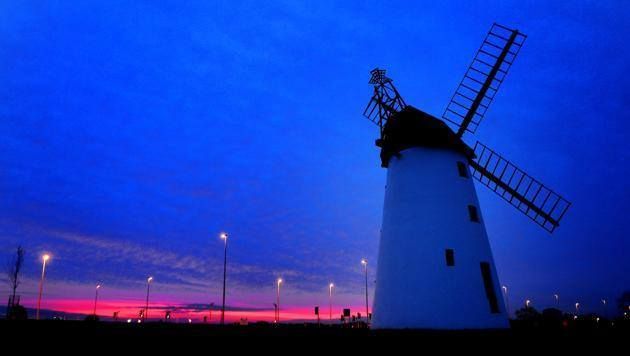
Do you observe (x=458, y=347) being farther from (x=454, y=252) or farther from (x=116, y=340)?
(x=454, y=252)

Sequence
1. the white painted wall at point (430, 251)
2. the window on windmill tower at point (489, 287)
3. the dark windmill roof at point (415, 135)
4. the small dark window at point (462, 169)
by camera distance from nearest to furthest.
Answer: the white painted wall at point (430, 251) < the window on windmill tower at point (489, 287) < the dark windmill roof at point (415, 135) < the small dark window at point (462, 169)

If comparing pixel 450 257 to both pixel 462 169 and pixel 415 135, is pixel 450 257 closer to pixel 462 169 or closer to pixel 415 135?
pixel 462 169

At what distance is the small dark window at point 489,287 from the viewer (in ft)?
66.7

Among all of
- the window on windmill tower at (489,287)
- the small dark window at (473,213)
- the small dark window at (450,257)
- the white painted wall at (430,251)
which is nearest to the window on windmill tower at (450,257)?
the small dark window at (450,257)

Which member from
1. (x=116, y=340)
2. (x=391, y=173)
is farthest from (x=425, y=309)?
(x=116, y=340)

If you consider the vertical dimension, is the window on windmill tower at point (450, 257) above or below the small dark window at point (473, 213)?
below

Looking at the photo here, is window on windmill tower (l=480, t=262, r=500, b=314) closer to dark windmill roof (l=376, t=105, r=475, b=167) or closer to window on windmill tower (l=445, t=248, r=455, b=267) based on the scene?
window on windmill tower (l=445, t=248, r=455, b=267)

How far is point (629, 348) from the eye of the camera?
37.2ft

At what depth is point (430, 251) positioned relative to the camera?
789 inches

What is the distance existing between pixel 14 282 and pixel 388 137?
51877mm

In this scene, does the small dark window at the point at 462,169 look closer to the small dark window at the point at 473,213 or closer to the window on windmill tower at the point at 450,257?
the small dark window at the point at 473,213

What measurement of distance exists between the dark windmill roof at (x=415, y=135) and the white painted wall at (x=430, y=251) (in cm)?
41

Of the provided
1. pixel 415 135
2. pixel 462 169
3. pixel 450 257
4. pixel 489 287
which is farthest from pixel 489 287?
pixel 415 135

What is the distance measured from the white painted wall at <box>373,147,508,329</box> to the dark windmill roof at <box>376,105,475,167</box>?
414 millimetres
